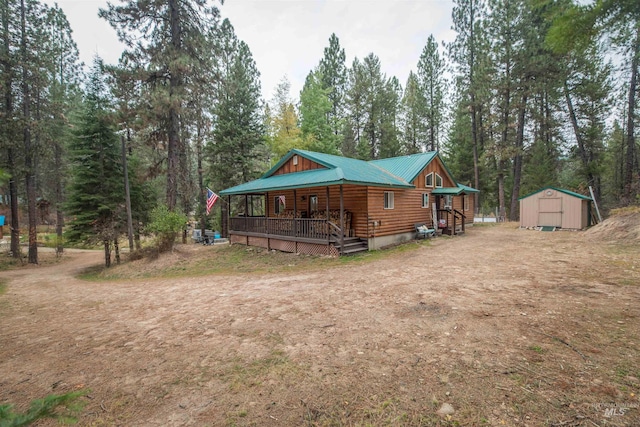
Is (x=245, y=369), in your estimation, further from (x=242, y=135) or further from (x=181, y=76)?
(x=242, y=135)

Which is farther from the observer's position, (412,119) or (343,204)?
(412,119)

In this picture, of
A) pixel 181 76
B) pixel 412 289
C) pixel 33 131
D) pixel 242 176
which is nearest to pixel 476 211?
pixel 242 176

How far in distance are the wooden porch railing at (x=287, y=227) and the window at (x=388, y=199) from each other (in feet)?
10.8

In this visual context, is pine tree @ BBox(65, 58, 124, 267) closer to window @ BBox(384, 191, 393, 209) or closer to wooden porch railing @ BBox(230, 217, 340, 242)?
wooden porch railing @ BBox(230, 217, 340, 242)

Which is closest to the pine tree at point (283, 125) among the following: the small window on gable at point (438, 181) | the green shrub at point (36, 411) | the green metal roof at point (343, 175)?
the green metal roof at point (343, 175)

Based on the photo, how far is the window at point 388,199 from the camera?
44.6ft

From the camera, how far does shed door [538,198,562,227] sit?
1592 centimetres

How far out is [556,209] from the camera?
15992mm

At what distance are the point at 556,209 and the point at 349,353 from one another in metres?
18.0

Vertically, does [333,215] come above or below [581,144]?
below

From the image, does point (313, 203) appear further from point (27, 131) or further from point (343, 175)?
point (27, 131)

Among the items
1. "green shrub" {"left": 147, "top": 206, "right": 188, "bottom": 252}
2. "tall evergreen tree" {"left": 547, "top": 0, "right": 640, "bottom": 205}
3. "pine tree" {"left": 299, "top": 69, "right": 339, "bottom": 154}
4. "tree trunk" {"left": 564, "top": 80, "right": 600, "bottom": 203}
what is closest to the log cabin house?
"green shrub" {"left": 147, "top": 206, "right": 188, "bottom": 252}

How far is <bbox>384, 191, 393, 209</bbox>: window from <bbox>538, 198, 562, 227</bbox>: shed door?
31.8 feet

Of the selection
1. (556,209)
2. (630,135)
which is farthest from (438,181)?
(630,135)
